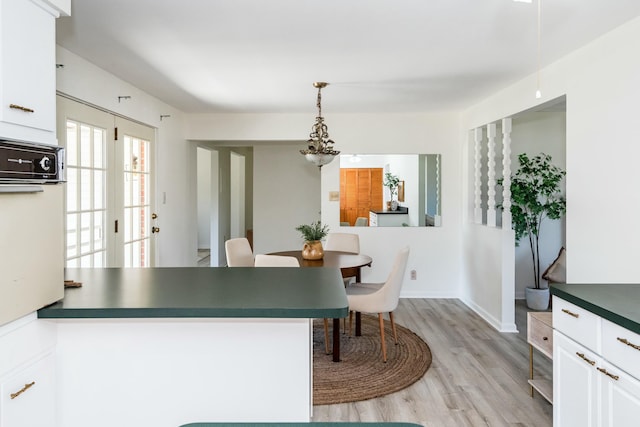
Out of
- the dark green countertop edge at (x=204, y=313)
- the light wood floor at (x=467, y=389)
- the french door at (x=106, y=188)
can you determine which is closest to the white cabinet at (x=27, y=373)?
the dark green countertop edge at (x=204, y=313)

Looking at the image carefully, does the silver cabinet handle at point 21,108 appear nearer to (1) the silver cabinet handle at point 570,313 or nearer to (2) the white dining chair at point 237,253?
(1) the silver cabinet handle at point 570,313

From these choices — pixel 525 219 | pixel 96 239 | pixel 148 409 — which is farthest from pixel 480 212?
pixel 148 409

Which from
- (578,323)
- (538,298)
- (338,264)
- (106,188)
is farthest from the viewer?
(538,298)

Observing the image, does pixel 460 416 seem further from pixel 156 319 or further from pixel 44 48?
pixel 44 48

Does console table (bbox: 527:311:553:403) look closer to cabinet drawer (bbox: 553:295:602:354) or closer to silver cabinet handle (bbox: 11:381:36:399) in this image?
cabinet drawer (bbox: 553:295:602:354)

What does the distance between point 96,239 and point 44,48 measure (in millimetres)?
2313

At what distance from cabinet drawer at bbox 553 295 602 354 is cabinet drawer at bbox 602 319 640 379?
0.04 metres

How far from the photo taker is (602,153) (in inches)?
105

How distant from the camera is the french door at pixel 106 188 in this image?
3.14m

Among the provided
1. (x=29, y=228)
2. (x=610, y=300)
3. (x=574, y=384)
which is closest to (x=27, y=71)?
(x=29, y=228)

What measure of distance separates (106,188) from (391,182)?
3.31 m

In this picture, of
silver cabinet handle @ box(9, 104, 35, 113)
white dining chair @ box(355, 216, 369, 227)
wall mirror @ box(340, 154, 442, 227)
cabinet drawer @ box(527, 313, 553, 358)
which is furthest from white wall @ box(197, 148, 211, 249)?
silver cabinet handle @ box(9, 104, 35, 113)

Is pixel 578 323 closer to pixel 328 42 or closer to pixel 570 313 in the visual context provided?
pixel 570 313

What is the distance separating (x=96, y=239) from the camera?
3.47 m
